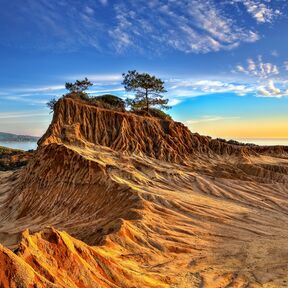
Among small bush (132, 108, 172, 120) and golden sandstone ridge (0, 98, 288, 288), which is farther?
small bush (132, 108, 172, 120)

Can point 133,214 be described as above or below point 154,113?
below

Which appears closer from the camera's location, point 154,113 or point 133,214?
point 133,214

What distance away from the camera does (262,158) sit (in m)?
55.3

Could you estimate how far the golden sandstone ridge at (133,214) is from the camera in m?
13.7

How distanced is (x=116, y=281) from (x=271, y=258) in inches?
362

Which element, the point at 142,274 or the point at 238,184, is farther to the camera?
the point at 238,184

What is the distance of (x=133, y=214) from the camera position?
2320 cm

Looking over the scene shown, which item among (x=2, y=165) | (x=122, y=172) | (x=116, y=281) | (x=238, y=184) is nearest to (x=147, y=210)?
(x=122, y=172)

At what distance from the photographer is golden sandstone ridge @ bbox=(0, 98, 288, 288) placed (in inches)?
541

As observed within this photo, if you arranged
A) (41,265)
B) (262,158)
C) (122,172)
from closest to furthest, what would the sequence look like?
(41,265)
(122,172)
(262,158)

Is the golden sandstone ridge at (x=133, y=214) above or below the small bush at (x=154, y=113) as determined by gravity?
below

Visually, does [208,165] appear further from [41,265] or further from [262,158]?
[41,265]

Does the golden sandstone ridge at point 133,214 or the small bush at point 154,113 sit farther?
the small bush at point 154,113

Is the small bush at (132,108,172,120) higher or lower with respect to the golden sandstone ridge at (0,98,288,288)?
higher
